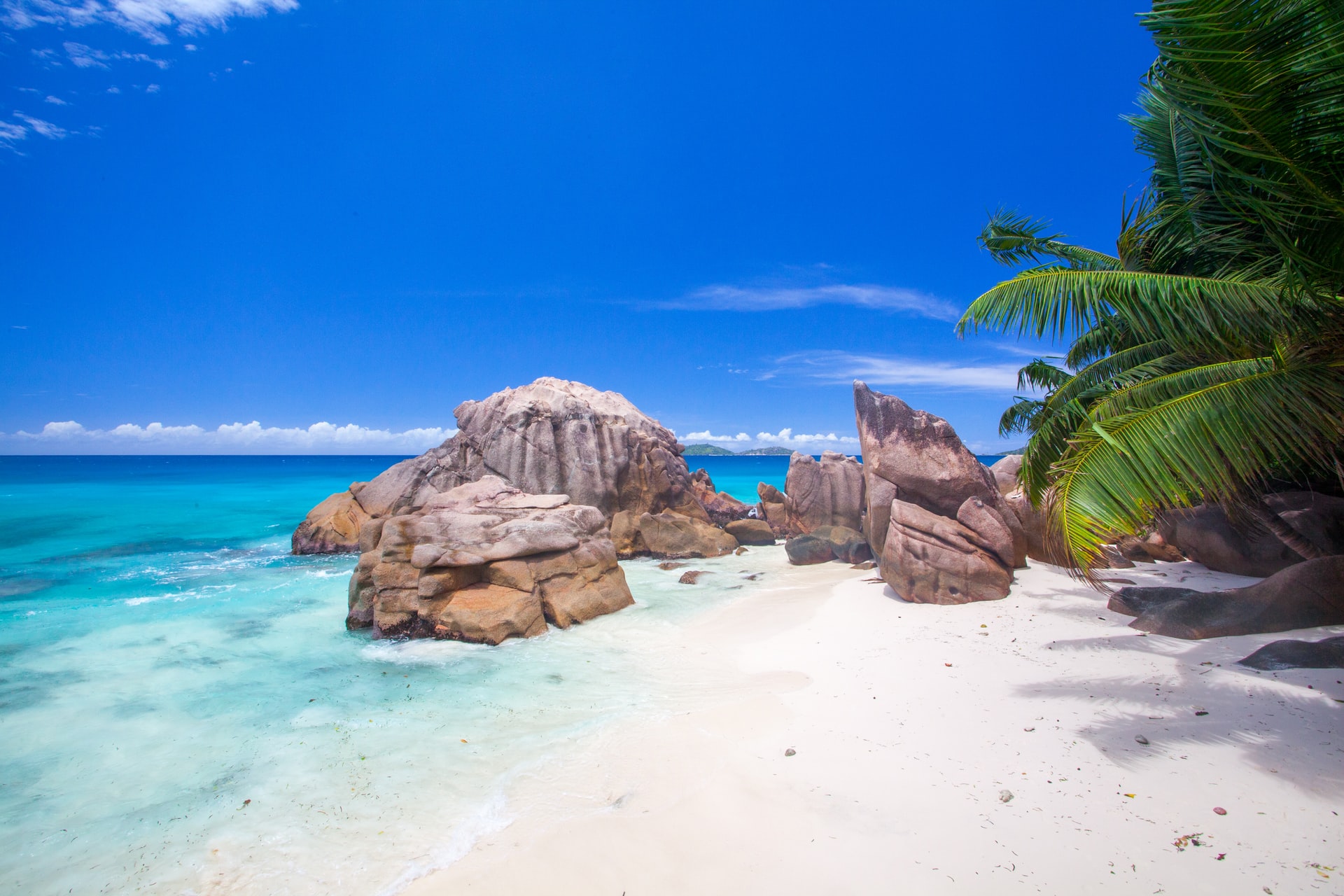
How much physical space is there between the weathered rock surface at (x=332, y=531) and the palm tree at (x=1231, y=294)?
2449cm

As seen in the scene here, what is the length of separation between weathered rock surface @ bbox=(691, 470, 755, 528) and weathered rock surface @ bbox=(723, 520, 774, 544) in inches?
54.3

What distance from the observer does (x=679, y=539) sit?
2217 cm

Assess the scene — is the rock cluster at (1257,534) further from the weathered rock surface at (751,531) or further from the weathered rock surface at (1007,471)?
the weathered rock surface at (751,531)

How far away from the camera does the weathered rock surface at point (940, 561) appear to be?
11633mm

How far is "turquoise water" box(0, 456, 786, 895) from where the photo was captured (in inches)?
228

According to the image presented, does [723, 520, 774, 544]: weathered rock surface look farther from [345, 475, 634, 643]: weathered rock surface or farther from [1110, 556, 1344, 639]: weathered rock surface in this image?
[1110, 556, 1344, 639]: weathered rock surface

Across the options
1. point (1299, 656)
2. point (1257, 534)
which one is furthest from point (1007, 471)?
point (1299, 656)

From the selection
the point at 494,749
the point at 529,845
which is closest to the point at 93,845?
the point at 494,749

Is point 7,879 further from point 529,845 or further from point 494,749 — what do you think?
point 529,845

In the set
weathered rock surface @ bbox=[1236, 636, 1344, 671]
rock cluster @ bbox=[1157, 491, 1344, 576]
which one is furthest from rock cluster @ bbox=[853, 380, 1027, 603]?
weathered rock surface @ bbox=[1236, 636, 1344, 671]

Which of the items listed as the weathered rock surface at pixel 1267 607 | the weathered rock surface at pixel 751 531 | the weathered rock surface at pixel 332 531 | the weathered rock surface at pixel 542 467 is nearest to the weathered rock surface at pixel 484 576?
the weathered rock surface at pixel 542 467

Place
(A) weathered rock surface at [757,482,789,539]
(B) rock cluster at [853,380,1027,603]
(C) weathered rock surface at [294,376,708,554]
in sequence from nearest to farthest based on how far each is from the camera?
(B) rock cluster at [853,380,1027,603] → (C) weathered rock surface at [294,376,708,554] → (A) weathered rock surface at [757,482,789,539]

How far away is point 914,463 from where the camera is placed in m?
13.9

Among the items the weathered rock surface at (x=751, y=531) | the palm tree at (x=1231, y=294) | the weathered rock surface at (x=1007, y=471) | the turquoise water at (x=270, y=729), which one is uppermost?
the palm tree at (x=1231, y=294)
